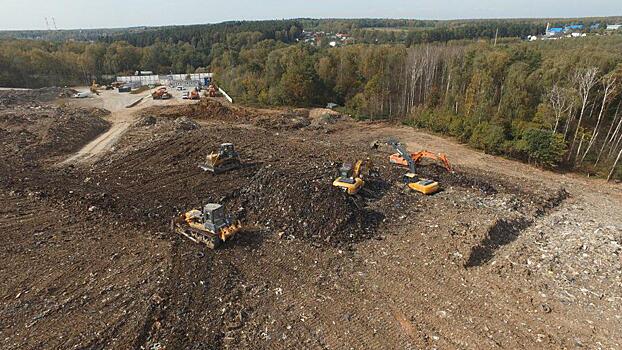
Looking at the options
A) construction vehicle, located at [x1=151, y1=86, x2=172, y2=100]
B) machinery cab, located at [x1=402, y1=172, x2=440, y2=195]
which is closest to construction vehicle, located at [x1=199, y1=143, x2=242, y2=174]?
machinery cab, located at [x1=402, y1=172, x2=440, y2=195]

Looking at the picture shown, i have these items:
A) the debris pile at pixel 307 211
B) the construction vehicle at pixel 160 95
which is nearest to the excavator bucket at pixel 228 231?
the debris pile at pixel 307 211

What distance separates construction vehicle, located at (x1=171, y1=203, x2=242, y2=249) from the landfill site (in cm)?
5

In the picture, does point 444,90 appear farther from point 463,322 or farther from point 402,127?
point 463,322

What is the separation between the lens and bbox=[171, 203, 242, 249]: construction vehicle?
11023mm

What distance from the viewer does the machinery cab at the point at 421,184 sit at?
1452 centimetres

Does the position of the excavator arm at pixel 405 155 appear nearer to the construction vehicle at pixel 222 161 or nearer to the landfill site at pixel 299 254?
the landfill site at pixel 299 254

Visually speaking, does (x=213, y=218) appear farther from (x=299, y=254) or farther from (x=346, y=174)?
(x=346, y=174)

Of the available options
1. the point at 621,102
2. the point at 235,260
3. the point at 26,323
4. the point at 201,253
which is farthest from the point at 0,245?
the point at 621,102

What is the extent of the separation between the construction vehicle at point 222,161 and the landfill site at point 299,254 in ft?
0.27

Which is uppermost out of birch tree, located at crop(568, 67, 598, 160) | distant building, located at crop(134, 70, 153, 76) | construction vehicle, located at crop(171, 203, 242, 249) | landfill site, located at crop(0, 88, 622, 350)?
birch tree, located at crop(568, 67, 598, 160)

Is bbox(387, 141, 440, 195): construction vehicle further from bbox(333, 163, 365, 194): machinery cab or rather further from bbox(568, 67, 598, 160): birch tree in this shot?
bbox(568, 67, 598, 160): birch tree

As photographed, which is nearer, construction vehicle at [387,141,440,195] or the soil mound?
construction vehicle at [387,141,440,195]

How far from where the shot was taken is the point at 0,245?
11180mm

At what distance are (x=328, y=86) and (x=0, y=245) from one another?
26949 millimetres
